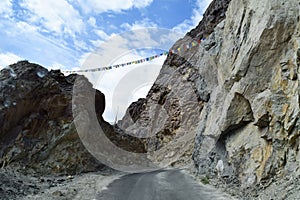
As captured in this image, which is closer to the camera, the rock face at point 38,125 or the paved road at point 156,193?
the paved road at point 156,193

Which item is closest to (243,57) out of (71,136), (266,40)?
(266,40)

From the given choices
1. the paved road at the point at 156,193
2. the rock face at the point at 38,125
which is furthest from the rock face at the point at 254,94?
the rock face at the point at 38,125

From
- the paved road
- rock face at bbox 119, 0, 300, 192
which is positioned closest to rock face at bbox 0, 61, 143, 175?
the paved road

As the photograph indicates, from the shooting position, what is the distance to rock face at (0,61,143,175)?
18531 millimetres

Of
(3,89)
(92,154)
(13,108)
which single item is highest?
(3,89)

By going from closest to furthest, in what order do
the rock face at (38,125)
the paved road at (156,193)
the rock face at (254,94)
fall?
the rock face at (254,94) < the paved road at (156,193) < the rock face at (38,125)

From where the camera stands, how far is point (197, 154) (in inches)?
845

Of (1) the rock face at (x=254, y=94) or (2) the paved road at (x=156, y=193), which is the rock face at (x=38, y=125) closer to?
(2) the paved road at (x=156, y=193)

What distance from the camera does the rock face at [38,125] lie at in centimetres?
1853

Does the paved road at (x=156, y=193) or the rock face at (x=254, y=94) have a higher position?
the rock face at (x=254, y=94)

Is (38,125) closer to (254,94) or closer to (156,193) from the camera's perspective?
(156,193)

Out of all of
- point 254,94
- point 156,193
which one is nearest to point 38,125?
point 156,193

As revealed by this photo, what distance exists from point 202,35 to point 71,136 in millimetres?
34984

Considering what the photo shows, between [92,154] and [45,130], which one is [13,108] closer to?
[45,130]
